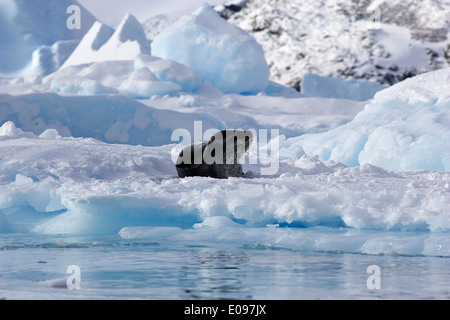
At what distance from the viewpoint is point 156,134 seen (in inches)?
647

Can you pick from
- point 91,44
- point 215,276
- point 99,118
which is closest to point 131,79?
point 99,118

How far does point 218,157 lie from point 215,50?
15.4m

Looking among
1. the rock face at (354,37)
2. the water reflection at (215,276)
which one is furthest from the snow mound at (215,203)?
the rock face at (354,37)

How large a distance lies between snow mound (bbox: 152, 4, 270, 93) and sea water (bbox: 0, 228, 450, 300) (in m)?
17.6

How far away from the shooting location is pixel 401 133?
35.7 feet

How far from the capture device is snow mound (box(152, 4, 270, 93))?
22.4 metres

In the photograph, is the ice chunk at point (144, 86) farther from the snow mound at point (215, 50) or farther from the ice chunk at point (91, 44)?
the ice chunk at point (91, 44)

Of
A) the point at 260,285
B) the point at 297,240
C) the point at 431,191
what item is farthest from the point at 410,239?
the point at 260,285

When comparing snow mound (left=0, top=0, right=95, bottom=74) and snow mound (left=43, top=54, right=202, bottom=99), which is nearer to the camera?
snow mound (left=43, top=54, right=202, bottom=99)

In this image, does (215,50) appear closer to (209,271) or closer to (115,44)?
(115,44)

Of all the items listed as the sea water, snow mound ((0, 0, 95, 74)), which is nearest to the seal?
the sea water

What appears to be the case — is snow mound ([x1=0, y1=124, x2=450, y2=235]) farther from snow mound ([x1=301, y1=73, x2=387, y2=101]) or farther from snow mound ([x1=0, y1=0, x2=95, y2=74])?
snow mound ([x1=0, y1=0, x2=95, y2=74])

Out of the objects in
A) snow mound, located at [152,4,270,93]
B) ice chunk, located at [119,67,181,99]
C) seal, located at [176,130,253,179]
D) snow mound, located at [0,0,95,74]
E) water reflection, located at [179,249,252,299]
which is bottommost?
water reflection, located at [179,249,252,299]
